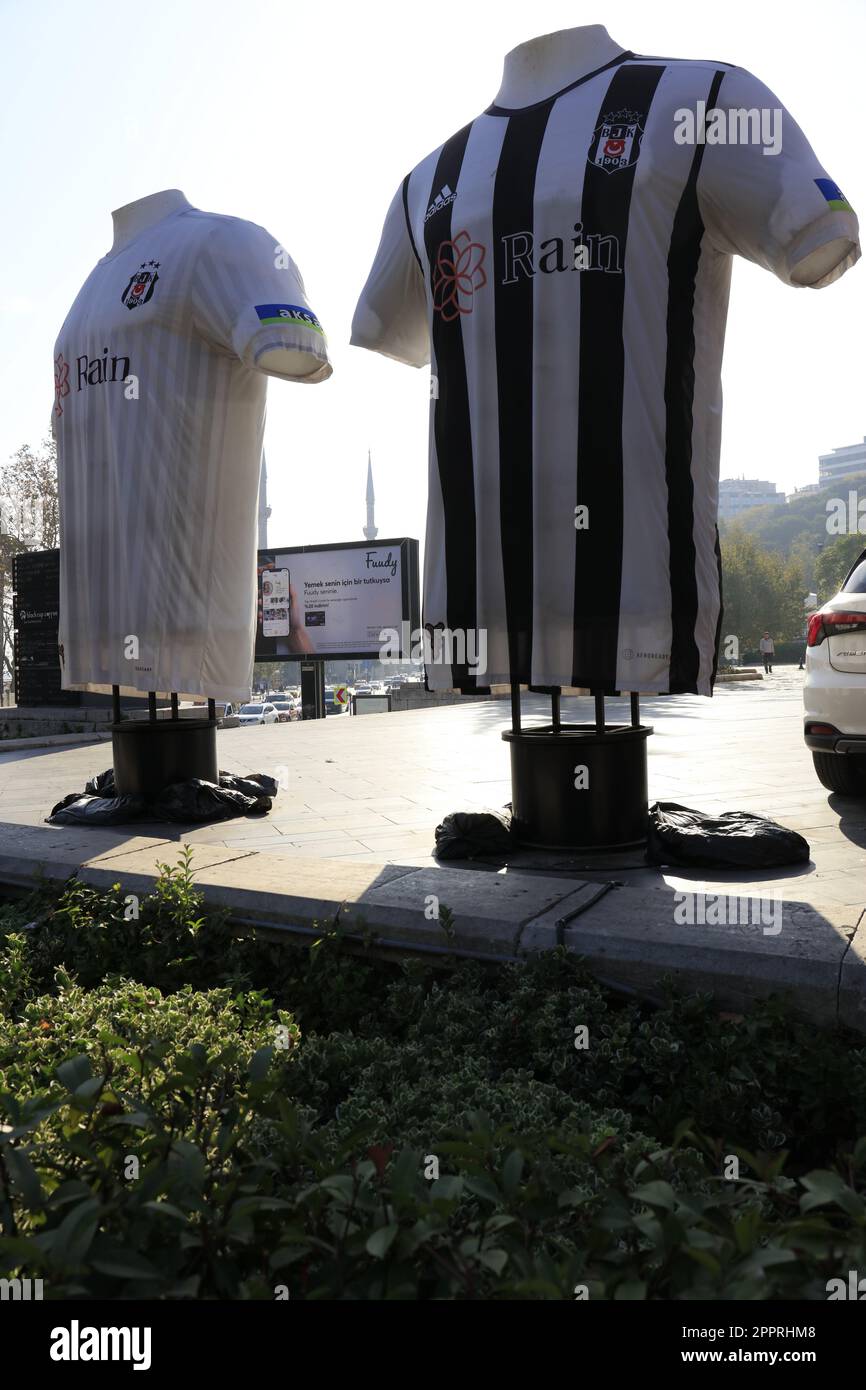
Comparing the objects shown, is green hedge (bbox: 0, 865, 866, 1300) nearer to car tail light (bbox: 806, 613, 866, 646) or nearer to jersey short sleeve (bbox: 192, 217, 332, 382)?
jersey short sleeve (bbox: 192, 217, 332, 382)

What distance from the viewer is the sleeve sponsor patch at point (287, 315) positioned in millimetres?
3941

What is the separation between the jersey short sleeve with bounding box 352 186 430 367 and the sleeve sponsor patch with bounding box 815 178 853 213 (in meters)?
1.40

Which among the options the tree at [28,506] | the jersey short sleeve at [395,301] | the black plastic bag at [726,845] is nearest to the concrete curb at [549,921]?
the black plastic bag at [726,845]

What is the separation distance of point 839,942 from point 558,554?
5.11 feet

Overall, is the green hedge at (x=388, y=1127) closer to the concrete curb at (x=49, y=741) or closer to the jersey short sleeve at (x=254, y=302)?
the jersey short sleeve at (x=254, y=302)

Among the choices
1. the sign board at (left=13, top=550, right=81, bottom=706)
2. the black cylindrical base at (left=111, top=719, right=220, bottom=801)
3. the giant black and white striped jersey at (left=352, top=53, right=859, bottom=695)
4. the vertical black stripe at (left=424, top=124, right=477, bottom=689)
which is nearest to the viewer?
the giant black and white striped jersey at (left=352, top=53, right=859, bottom=695)

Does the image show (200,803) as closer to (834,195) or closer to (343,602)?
(834,195)

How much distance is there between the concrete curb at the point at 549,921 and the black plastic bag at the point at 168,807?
3.52 ft

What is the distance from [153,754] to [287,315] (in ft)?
6.76

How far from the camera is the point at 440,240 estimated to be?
3260 millimetres

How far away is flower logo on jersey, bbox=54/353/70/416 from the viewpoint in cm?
451

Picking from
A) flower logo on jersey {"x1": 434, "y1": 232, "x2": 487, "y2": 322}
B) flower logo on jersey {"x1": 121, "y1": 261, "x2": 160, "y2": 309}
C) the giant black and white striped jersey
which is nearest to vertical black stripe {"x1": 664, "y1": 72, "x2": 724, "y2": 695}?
the giant black and white striped jersey

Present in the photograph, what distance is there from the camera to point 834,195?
2.72 meters
